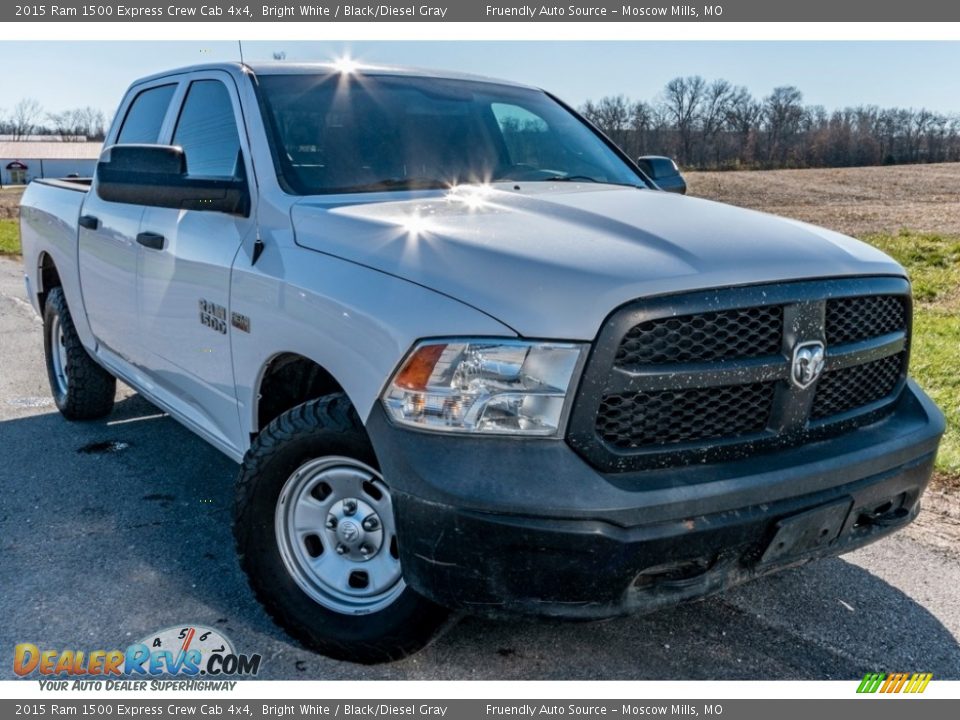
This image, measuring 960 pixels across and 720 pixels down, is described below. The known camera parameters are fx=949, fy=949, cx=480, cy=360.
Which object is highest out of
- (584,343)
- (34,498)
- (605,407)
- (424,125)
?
(424,125)

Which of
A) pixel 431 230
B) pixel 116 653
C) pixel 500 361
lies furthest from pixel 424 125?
pixel 116 653

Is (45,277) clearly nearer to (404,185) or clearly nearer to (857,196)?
(404,185)

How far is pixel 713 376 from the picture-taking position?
2.58 meters

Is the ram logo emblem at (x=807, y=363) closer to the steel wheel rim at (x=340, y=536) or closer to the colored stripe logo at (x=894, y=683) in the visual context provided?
the colored stripe logo at (x=894, y=683)

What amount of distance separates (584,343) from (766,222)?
3.46 feet

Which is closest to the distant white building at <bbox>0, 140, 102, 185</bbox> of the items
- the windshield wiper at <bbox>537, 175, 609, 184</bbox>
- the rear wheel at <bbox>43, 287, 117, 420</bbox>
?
the rear wheel at <bbox>43, 287, 117, 420</bbox>

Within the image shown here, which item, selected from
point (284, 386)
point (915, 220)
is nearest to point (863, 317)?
point (284, 386)

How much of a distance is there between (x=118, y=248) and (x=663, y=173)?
8.90ft

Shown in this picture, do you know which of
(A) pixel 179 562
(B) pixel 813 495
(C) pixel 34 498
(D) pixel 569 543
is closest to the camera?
(D) pixel 569 543

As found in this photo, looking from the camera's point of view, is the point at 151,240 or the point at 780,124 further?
the point at 780,124

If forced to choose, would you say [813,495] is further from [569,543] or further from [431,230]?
[431,230]

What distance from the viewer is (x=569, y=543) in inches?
96.0

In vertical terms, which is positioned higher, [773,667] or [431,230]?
[431,230]

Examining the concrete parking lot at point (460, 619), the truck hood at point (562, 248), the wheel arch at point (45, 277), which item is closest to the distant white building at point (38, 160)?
the wheel arch at point (45, 277)
